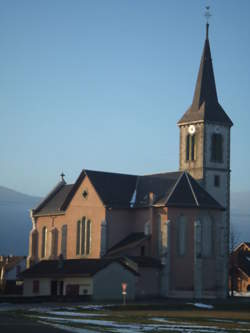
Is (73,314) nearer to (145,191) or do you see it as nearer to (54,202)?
(145,191)

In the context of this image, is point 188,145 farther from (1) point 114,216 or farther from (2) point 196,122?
(1) point 114,216

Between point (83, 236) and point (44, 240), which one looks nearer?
point (83, 236)

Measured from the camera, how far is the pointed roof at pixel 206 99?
95.1 meters

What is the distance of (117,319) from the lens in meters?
50.0

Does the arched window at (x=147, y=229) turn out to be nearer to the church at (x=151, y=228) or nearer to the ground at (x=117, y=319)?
the church at (x=151, y=228)

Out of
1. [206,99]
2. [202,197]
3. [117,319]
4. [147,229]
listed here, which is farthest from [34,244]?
[117,319]

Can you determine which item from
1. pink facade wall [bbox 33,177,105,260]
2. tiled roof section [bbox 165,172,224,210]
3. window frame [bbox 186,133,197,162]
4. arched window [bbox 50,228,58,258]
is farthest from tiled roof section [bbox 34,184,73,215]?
tiled roof section [bbox 165,172,224,210]

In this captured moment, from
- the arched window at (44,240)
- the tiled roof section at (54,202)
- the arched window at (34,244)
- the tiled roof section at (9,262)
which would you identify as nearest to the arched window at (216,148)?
the tiled roof section at (54,202)

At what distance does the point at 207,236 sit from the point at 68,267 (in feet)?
48.7

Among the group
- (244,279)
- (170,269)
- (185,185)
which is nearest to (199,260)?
(170,269)

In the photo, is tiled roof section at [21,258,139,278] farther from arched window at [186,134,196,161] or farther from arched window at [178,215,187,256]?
arched window at [186,134,196,161]

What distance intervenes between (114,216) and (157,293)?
1061cm

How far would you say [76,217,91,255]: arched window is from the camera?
89.7 meters

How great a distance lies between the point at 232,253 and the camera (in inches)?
4688
